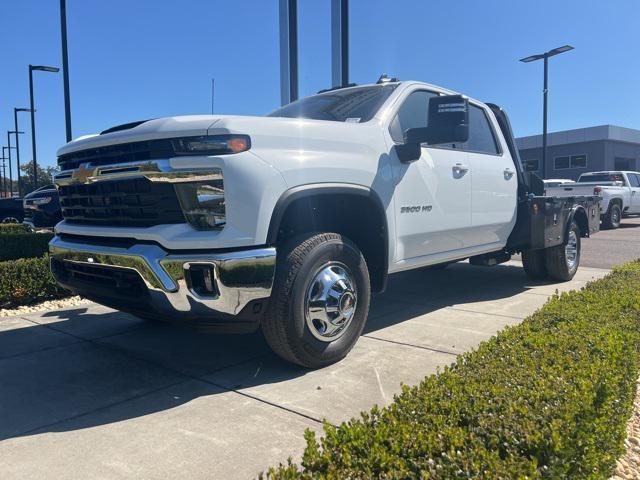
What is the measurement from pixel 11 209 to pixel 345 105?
16139 millimetres

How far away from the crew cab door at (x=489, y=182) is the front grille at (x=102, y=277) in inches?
126

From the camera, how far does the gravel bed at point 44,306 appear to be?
5676 mm

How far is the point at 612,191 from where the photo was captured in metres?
17.2

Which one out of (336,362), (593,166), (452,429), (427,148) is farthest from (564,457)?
(593,166)

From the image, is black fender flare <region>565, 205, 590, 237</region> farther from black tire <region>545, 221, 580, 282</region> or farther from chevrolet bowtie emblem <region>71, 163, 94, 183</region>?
chevrolet bowtie emblem <region>71, 163, 94, 183</region>

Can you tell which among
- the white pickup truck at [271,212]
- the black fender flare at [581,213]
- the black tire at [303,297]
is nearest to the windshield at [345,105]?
the white pickup truck at [271,212]

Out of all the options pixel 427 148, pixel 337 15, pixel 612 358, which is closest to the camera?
pixel 612 358

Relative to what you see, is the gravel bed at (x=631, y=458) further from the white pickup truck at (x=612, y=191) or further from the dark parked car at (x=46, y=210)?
the white pickup truck at (x=612, y=191)

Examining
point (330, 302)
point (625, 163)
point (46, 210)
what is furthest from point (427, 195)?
point (625, 163)

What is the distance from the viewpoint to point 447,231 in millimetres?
4809

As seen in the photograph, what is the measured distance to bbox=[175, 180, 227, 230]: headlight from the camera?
304cm

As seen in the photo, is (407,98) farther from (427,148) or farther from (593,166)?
(593,166)

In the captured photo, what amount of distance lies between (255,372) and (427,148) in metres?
2.25

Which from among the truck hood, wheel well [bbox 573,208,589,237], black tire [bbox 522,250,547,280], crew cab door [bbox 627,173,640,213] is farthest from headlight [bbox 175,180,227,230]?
crew cab door [bbox 627,173,640,213]
